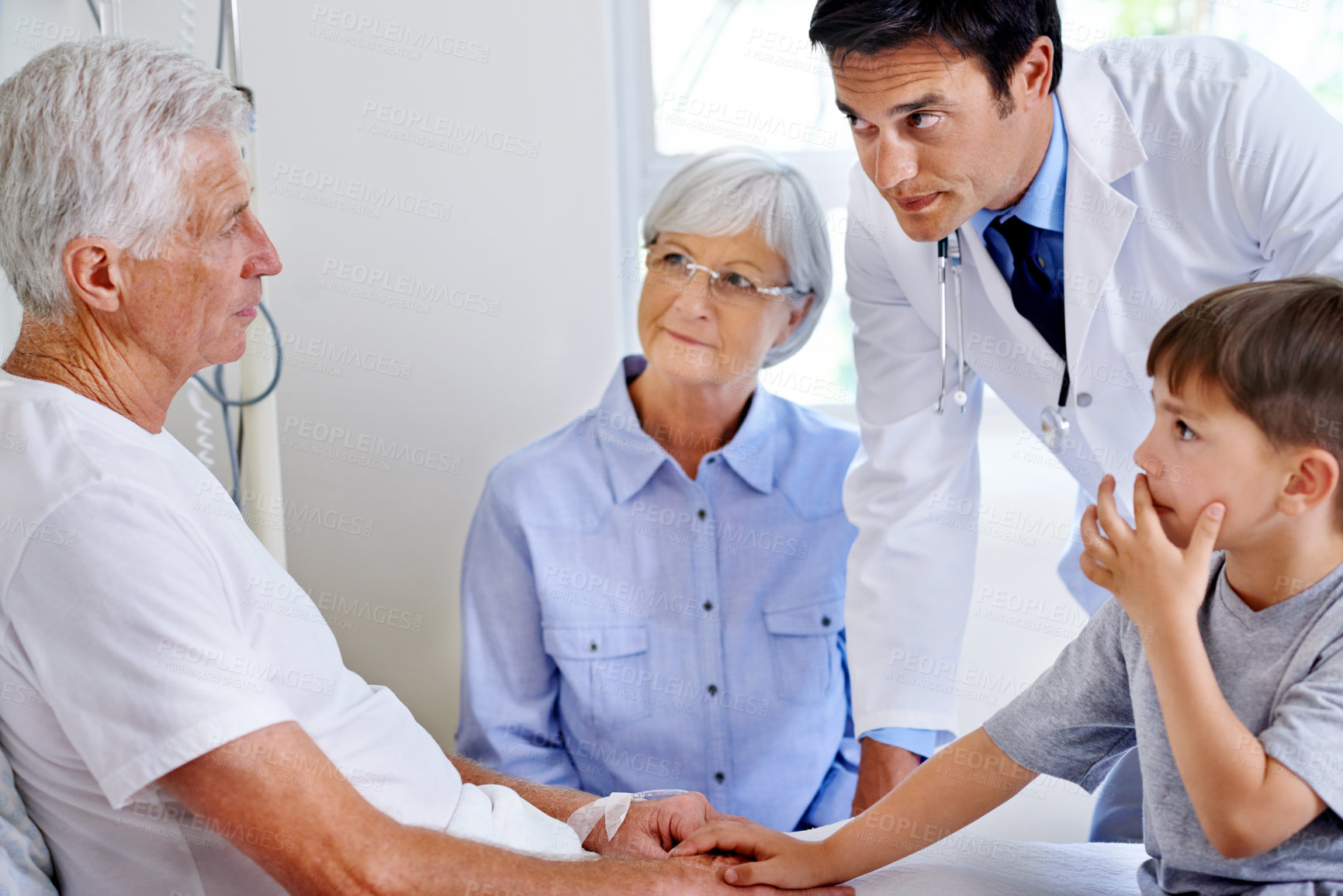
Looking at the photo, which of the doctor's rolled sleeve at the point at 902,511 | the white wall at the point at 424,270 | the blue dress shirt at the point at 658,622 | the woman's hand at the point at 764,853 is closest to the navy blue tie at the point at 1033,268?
the doctor's rolled sleeve at the point at 902,511

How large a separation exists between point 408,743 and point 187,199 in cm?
59

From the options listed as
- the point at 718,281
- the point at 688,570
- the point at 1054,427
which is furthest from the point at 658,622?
the point at 1054,427

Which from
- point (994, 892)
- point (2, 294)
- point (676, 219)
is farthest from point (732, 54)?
point (994, 892)

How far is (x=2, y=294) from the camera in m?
1.58

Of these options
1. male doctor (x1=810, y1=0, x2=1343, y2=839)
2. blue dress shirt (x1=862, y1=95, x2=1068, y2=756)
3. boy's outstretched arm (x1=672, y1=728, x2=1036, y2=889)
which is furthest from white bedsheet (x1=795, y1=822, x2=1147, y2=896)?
blue dress shirt (x1=862, y1=95, x2=1068, y2=756)

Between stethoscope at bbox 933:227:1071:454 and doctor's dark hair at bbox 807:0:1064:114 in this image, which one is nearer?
doctor's dark hair at bbox 807:0:1064:114

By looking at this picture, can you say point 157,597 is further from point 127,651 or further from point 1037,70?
point 1037,70

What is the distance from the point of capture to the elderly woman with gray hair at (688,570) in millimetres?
1678

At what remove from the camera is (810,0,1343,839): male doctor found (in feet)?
4.21

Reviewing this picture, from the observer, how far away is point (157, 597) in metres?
0.86

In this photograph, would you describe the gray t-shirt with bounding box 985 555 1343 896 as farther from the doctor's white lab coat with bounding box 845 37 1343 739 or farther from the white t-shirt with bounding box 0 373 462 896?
the white t-shirt with bounding box 0 373 462 896

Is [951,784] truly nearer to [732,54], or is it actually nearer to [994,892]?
[994,892]

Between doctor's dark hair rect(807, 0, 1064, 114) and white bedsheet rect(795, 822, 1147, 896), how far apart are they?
2.82 feet

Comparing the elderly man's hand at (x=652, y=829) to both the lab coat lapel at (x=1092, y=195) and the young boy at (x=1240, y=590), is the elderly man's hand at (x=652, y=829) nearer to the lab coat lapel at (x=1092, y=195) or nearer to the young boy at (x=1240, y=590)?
the young boy at (x=1240, y=590)
